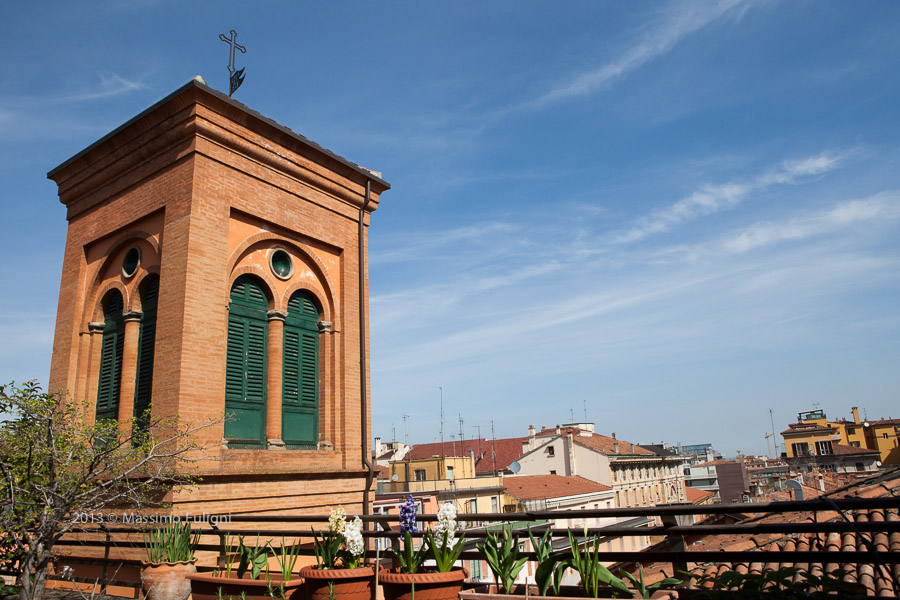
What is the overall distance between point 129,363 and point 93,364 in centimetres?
123

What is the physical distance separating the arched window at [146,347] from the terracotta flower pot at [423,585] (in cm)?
627

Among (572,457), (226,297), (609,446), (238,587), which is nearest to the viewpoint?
(238,587)

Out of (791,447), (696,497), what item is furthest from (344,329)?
(791,447)

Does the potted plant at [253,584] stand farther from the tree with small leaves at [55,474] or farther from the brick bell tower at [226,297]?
the brick bell tower at [226,297]

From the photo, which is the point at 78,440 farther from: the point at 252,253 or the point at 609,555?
the point at 609,555

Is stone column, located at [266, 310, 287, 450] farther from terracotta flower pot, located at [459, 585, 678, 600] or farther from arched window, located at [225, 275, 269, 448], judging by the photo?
terracotta flower pot, located at [459, 585, 678, 600]

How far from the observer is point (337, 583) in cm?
476

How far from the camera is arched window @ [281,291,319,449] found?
10.3 meters

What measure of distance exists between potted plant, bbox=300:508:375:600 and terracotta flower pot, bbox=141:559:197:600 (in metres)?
1.75

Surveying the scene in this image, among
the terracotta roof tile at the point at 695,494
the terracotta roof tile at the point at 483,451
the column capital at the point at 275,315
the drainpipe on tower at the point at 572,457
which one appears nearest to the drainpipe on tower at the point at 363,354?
the column capital at the point at 275,315

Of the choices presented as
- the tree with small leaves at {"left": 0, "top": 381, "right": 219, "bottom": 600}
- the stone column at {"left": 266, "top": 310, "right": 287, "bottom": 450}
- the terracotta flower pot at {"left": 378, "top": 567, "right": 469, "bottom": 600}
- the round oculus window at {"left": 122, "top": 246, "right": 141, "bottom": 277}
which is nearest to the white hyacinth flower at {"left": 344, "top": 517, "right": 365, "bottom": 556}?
the terracotta flower pot at {"left": 378, "top": 567, "right": 469, "bottom": 600}

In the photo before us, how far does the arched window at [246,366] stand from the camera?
30.7 ft

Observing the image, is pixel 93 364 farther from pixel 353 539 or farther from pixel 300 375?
pixel 353 539

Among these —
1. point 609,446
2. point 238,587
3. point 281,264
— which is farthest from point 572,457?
point 238,587
